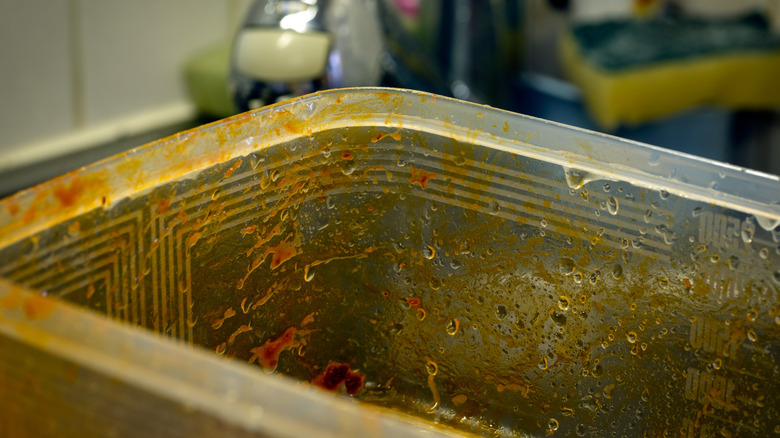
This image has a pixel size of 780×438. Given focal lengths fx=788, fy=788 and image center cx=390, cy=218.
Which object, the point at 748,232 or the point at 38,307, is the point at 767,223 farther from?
the point at 38,307

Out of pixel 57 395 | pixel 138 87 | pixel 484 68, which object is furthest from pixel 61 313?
pixel 138 87

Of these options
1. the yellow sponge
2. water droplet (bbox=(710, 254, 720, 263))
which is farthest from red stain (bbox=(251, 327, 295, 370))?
the yellow sponge

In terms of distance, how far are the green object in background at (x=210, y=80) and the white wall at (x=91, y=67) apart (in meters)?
0.03

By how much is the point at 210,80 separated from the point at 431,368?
3.17ft

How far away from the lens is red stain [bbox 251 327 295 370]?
403 mm

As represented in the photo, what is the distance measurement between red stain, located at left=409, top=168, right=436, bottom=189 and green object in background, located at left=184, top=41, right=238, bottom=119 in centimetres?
87

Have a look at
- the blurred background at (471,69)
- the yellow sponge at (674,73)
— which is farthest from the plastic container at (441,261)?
the yellow sponge at (674,73)

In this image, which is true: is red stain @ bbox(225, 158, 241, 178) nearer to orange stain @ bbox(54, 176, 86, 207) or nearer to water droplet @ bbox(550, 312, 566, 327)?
orange stain @ bbox(54, 176, 86, 207)

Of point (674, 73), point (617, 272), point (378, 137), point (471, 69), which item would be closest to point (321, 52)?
point (378, 137)

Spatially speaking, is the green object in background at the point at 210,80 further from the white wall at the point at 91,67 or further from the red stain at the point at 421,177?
the red stain at the point at 421,177

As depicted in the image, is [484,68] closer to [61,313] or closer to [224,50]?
[224,50]

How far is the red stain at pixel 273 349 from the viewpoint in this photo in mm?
403

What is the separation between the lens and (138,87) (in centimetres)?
129

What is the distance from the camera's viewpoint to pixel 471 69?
1.08 metres
